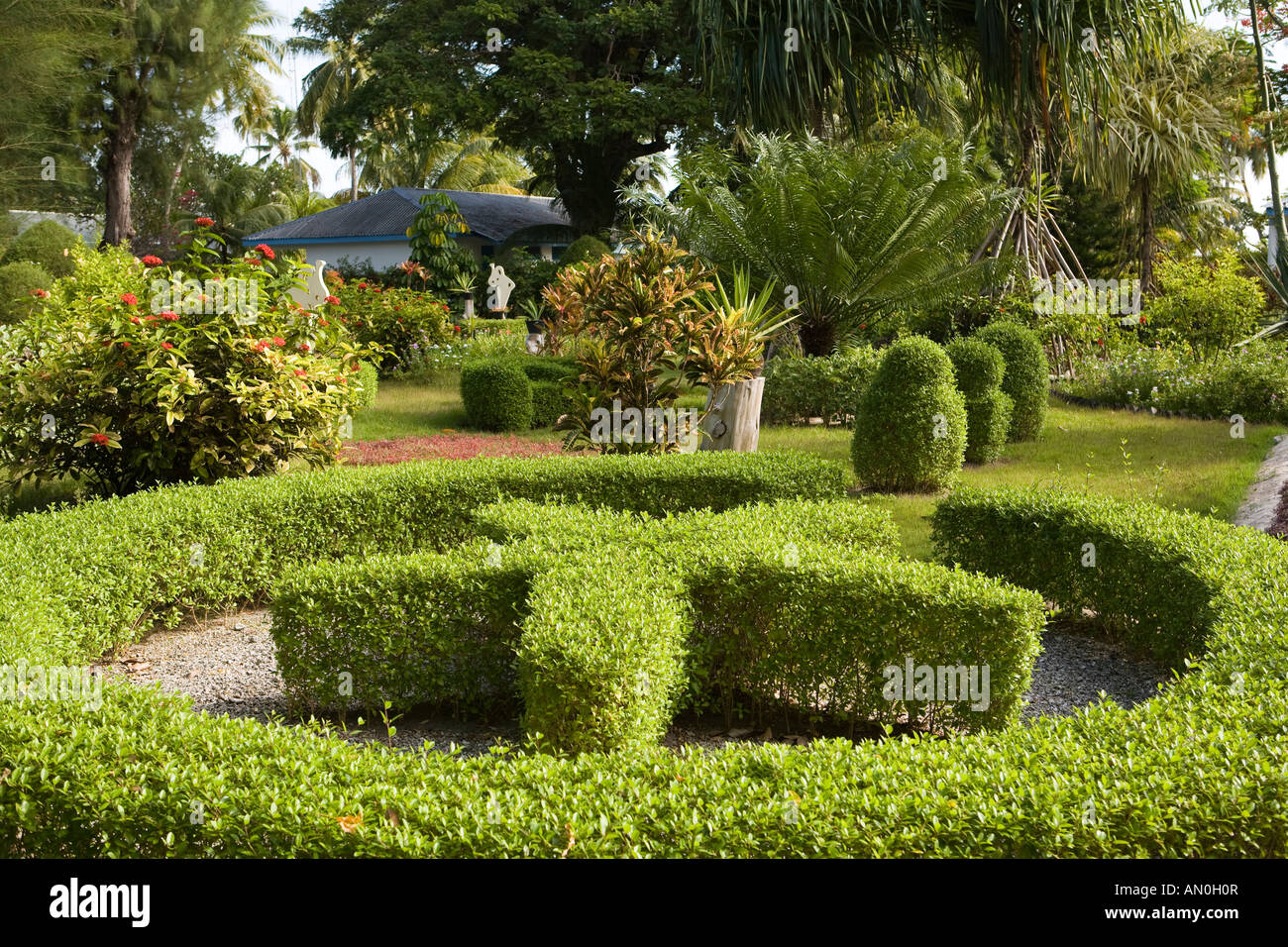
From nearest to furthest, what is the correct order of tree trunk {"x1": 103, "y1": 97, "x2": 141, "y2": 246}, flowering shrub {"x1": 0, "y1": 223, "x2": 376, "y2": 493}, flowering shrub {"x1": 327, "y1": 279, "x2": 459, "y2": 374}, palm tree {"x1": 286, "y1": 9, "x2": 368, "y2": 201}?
flowering shrub {"x1": 0, "y1": 223, "x2": 376, "y2": 493}
flowering shrub {"x1": 327, "y1": 279, "x2": 459, "y2": 374}
tree trunk {"x1": 103, "y1": 97, "x2": 141, "y2": 246}
palm tree {"x1": 286, "y1": 9, "x2": 368, "y2": 201}

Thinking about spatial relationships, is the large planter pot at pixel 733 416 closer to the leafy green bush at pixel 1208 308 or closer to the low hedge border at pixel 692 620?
the low hedge border at pixel 692 620

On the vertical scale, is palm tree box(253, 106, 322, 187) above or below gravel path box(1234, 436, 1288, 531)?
above

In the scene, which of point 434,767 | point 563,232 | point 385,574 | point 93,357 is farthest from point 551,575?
point 563,232

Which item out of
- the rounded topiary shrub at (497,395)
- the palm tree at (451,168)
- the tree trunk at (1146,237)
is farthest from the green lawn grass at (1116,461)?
the palm tree at (451,168)

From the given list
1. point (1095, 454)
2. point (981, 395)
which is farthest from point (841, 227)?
point (1095, 454)

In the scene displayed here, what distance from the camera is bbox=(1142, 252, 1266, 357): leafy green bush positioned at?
15992 millimetres

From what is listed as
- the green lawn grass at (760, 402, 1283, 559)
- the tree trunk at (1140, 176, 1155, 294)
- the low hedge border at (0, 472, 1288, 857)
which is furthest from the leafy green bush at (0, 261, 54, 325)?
the tree trunk at (1140, 176, 1155, 294)

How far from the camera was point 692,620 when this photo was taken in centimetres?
504

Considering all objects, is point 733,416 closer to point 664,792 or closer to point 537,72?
point 664,792

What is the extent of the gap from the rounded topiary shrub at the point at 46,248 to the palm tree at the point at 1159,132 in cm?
2193

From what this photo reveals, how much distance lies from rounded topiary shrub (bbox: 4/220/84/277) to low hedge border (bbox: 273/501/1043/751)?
22.4m

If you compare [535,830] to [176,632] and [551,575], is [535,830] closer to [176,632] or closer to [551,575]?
[551,575]

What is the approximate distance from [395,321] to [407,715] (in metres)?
13.6

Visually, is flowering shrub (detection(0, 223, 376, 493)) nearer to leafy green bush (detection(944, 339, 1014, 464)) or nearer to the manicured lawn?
Result: the manicured lawn
